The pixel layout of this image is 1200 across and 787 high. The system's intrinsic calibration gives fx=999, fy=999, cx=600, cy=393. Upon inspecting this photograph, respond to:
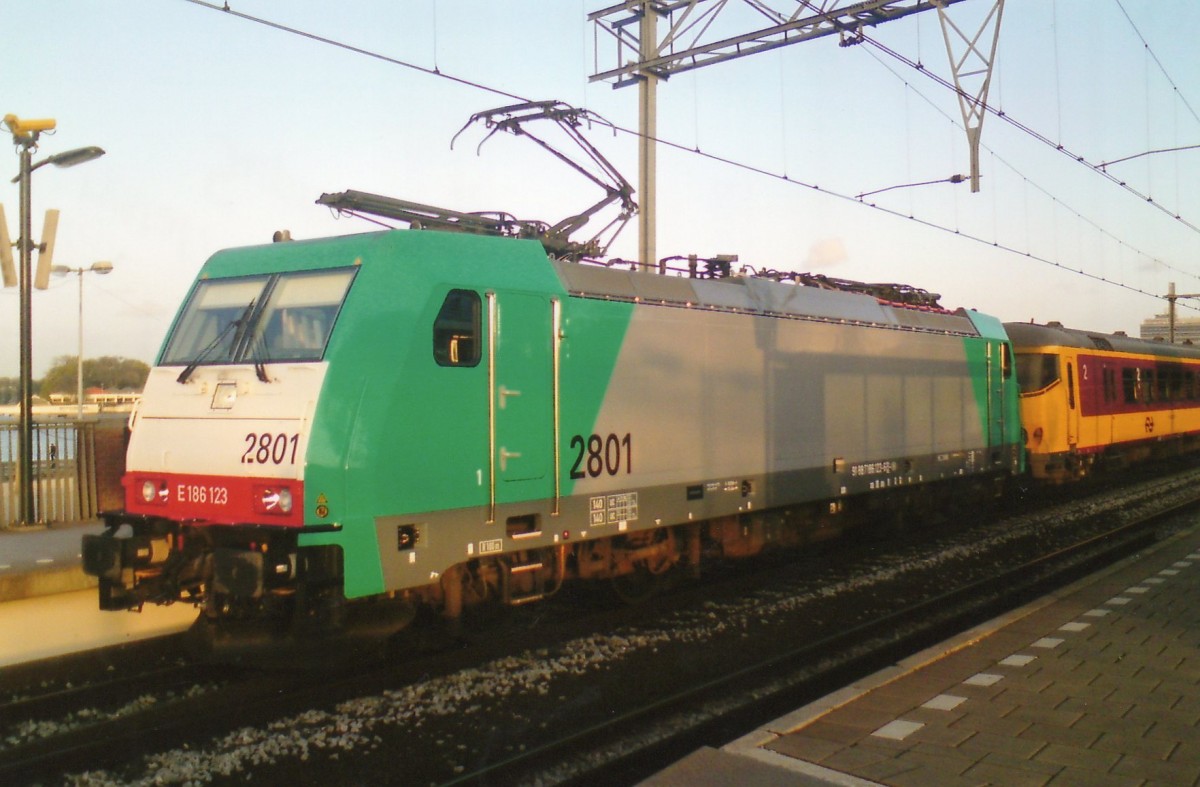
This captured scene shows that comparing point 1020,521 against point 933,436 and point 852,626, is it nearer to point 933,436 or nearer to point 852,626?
point 933,436

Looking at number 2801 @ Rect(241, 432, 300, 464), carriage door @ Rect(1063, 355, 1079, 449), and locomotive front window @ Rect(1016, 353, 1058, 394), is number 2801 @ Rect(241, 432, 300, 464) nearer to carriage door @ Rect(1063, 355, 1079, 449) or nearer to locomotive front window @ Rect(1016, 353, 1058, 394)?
locomotive front window @ Rect(1016, 353, 1058, 394)

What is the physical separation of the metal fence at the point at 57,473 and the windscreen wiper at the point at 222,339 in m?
6.07

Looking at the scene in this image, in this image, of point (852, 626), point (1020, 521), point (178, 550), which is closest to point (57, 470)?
point (178, 550)

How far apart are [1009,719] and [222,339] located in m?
5.84

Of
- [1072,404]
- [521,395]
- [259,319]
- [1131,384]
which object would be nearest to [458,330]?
[521,395]

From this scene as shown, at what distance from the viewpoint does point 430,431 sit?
22.4 ft

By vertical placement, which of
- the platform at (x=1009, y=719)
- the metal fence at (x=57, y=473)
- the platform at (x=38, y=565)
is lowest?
the platform at (x=1009, y=719)

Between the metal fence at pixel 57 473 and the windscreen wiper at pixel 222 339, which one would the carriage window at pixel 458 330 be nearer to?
the windscreen wiper at pixel 222 339

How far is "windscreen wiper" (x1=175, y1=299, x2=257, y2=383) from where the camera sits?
7.31m

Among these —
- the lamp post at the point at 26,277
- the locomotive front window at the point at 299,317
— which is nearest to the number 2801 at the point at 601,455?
the locomotive front window at the point at 299,317

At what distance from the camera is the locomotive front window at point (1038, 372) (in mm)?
18297

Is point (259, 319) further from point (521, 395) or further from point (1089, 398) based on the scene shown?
point (1089, 398)

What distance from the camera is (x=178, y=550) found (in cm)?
702

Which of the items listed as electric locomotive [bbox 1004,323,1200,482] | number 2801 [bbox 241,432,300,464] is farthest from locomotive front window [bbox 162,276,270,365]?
electric locomotive [bbox 1004,323,1200,482]
